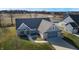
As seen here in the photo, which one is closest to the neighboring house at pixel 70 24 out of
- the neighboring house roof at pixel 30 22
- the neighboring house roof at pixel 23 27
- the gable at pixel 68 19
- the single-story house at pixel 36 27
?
the gable at pixel 68 19

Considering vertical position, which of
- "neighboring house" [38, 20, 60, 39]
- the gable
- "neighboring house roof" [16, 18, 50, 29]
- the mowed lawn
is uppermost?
the gable

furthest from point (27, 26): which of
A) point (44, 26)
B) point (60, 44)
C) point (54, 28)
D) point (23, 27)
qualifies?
point (60, 44)

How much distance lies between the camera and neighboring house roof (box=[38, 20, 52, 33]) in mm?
2689

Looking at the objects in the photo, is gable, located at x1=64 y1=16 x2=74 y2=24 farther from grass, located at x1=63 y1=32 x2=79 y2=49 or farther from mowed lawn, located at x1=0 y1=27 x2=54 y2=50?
mowed lawn, located at x1=0 y1=27 x2=54 y2=50

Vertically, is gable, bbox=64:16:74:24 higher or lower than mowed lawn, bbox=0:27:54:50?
higher

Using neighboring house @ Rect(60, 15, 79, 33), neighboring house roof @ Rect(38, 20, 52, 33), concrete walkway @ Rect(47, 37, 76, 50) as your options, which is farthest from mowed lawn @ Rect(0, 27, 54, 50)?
neighboring house @ Rect(60, 15, 79, 33)

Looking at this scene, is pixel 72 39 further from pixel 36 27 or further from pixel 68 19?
pixel 36 27

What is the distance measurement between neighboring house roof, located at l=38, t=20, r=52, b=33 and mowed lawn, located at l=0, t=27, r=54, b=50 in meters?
0.16

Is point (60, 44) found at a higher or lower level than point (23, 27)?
lower

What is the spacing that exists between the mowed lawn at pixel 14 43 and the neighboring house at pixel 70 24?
0.27 meters

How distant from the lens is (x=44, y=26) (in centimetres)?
270

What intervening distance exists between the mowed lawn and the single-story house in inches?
2.9

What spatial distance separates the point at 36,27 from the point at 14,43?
0.97ft

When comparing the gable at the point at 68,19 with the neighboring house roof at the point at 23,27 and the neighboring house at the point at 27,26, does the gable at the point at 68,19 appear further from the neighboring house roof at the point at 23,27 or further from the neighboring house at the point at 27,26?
the neighboring house roof at the point at 23,27
